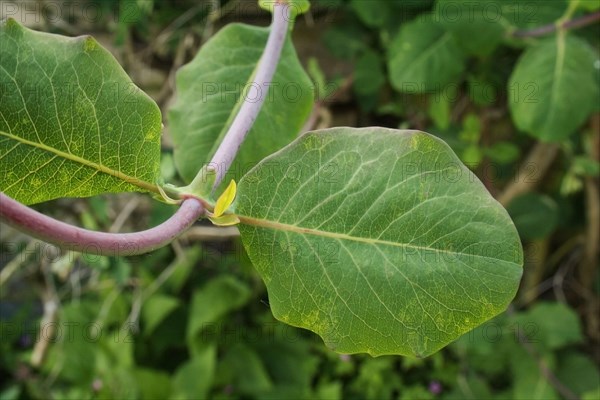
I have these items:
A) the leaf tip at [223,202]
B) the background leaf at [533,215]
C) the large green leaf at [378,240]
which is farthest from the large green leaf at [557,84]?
the leaf tip at [223,202]

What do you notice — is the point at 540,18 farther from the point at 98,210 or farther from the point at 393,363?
the point at 393,363

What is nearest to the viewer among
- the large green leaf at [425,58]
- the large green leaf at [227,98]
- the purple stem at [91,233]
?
the purple stem at [91,233]

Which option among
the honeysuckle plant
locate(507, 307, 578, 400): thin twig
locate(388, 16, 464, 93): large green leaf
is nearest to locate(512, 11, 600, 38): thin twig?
locate(388, 16, 464, 93): large green leaf

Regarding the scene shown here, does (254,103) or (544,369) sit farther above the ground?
(254,103)

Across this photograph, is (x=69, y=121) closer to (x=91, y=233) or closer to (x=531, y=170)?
(x=91, y=233)

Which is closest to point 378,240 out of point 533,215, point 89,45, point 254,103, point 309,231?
point 309,231

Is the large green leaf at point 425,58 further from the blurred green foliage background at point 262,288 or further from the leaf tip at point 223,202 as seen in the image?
the leaf tip at point 223,202
